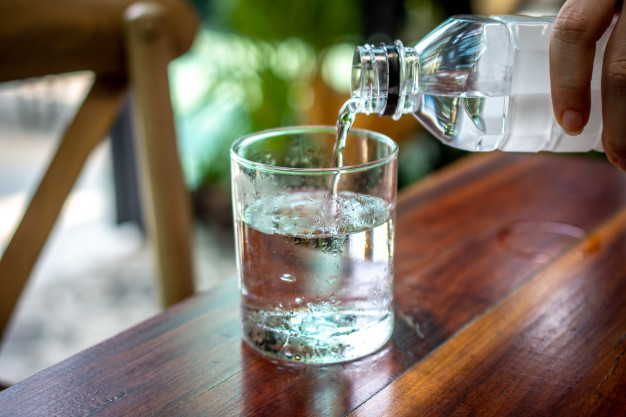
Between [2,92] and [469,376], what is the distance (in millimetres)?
2699

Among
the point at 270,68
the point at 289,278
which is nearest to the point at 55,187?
the point at 289,278

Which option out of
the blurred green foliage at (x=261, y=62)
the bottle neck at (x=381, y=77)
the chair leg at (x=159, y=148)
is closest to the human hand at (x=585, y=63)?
the bottle neck at (x=381, y=77)

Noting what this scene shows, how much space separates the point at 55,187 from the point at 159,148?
137 mm

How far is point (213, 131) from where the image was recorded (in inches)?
97.7

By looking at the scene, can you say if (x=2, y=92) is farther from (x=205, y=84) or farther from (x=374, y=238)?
(x=374, y=238)

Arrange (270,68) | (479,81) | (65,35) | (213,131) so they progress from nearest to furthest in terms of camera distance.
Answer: (479,81), (65,35), (270,68), (213,131)

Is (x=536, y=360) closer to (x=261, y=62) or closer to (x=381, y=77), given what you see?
(x=381, y=77)

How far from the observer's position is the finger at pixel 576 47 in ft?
1.70

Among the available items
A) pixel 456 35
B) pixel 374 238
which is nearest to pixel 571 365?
pixel 374 238

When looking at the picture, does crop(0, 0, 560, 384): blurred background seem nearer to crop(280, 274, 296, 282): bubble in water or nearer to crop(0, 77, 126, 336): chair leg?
crop(0, 77, 126, 336): chair leg

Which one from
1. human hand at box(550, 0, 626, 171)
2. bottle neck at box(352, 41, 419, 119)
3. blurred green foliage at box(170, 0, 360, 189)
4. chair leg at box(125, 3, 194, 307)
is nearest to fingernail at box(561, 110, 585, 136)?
human hand at box(550, 0, 626, 171)

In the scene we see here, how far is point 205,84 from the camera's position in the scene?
96.5 inches

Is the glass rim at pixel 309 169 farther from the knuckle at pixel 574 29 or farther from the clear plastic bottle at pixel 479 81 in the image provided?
the knuckle at pixel 574 29

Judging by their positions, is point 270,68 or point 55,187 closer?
point 55,187
